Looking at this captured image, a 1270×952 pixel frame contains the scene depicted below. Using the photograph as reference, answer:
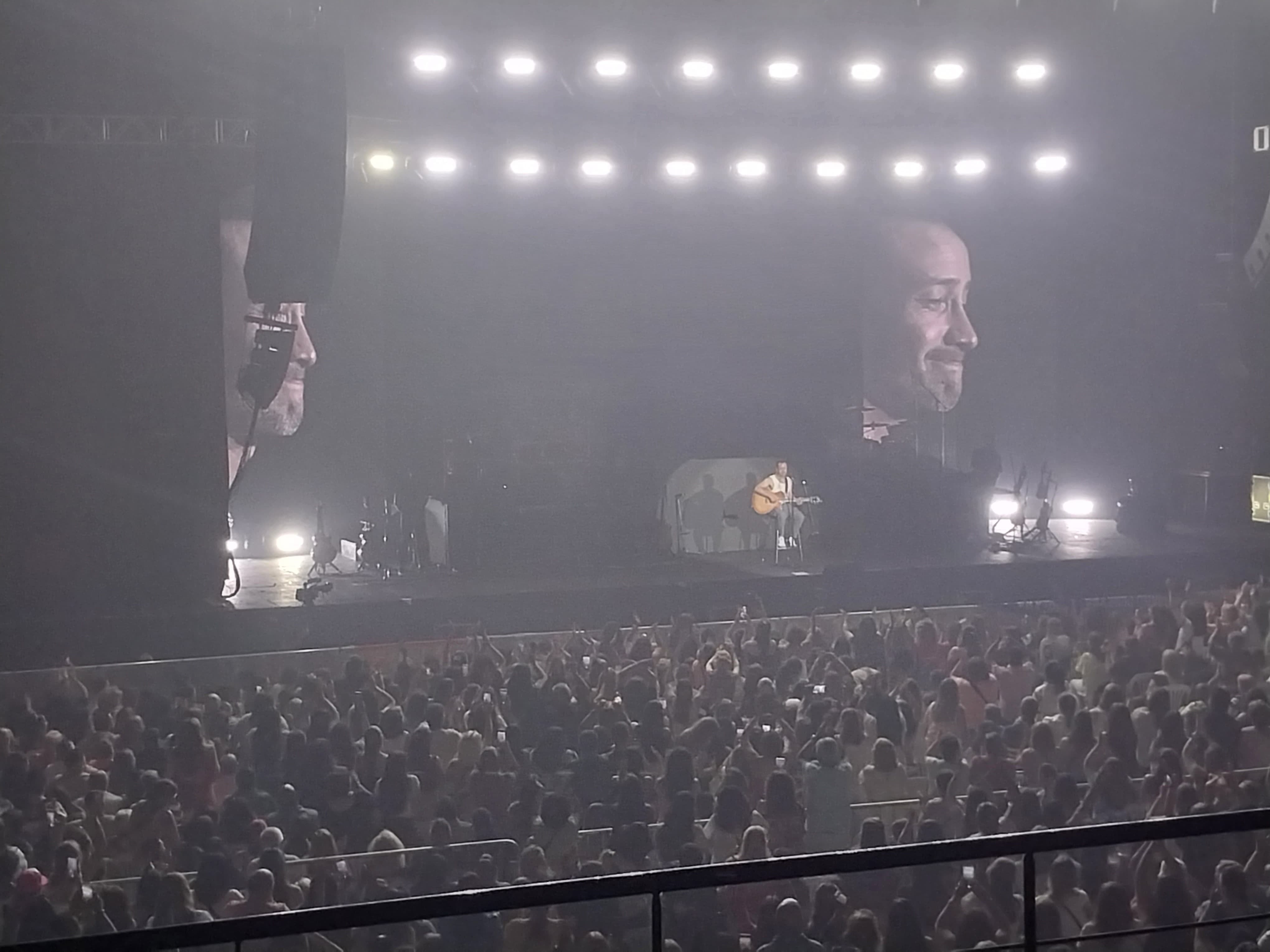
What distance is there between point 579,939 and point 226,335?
10056 mm

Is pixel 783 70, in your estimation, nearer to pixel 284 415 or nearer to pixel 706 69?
pixel 706 69

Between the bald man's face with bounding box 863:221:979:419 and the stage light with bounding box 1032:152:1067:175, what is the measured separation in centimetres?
117

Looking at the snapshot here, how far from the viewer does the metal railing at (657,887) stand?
1519mm

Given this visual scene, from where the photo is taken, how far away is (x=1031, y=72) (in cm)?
1301

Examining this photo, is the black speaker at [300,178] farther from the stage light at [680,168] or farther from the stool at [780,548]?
the stool at [780,548]

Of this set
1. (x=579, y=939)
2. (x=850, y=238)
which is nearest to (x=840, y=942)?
(x=579, y=939)

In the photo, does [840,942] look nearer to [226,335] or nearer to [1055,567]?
[1055,567]

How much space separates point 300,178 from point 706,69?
6212mm

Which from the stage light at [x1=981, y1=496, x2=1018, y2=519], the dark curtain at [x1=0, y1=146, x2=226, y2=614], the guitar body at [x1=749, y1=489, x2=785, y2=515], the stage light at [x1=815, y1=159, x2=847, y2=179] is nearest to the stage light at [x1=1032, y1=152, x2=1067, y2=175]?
the stage light at [x1=815, y1=159, x2=847, y2=179]

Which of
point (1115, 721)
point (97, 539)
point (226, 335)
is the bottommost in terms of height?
point (1115, 721)

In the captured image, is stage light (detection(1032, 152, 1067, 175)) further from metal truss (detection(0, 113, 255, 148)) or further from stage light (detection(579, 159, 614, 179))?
metal truss (detection(0, 113, 255, 148))

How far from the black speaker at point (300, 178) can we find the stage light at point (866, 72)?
665 cm

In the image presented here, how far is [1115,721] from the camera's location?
453 cm

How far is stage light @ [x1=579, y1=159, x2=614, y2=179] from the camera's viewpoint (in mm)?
Answer: 13023
